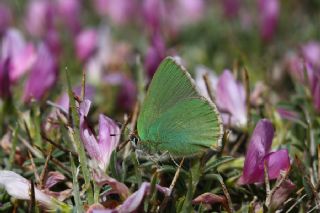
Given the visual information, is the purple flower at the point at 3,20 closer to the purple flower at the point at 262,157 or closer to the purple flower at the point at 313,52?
the purple flower at the point at 313,52

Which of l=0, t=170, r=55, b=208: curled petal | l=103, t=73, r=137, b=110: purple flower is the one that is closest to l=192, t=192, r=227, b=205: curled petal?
l=0, t=170, r=55, b=208: curled petal

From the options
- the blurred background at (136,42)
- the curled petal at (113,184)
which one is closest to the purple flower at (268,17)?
the blurred background at (136,42)

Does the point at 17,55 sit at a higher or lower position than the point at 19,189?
higher

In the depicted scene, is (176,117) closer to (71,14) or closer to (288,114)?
(288,114)

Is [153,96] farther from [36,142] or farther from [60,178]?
[36,142]

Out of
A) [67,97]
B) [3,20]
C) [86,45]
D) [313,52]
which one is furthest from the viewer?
[3,20]

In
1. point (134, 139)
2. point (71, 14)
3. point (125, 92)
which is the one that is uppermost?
point (71, 14)

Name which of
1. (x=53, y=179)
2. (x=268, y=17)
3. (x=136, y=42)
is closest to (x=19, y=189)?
(x=53, y=179)
